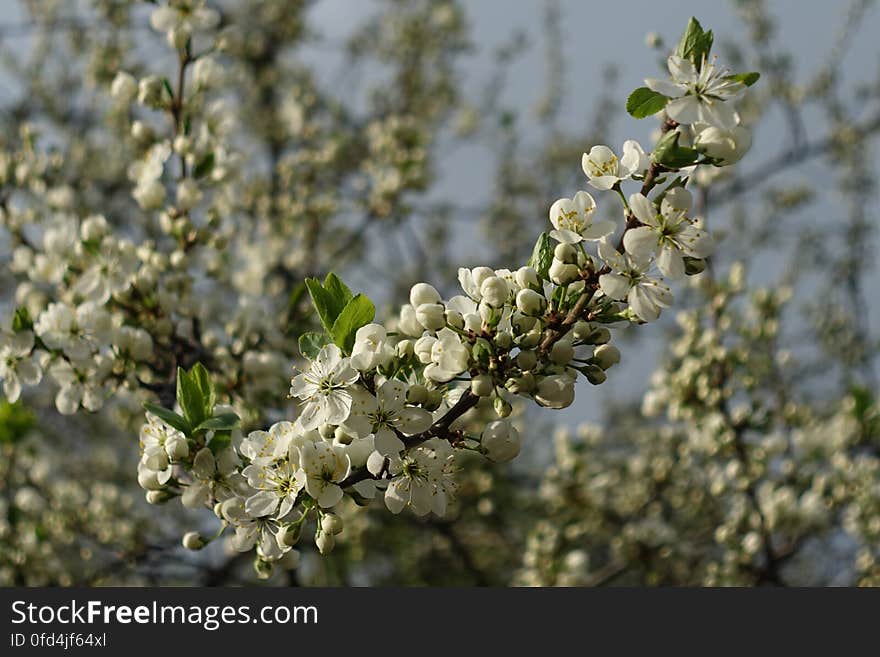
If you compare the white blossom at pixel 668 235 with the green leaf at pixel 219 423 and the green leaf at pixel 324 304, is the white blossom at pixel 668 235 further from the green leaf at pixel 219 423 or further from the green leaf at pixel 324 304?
the green leaf at pixel 219 423

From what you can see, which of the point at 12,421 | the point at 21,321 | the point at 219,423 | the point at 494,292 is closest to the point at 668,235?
the point at 494,292

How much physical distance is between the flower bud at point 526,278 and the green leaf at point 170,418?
0.79 m

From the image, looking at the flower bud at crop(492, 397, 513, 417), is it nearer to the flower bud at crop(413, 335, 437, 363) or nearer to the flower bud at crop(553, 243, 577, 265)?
the flower bud at crop(413, 335, 437, 363)

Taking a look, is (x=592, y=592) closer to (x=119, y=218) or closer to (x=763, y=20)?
(x=119, y=218)

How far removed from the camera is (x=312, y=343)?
5.09 ft

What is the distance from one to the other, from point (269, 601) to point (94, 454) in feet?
17.2

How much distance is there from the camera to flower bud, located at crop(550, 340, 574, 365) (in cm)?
140

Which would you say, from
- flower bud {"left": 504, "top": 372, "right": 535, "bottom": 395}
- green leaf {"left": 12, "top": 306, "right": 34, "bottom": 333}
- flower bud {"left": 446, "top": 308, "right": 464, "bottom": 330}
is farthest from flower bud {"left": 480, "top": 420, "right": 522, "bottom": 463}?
green leaf {"left": 12, "top": 306, "right": 34, "bottom": 333}

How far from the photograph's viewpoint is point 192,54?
2.72m

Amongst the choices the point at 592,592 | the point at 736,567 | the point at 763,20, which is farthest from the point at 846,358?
the point at 592,592

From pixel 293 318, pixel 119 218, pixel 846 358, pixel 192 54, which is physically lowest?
pixel 293 318

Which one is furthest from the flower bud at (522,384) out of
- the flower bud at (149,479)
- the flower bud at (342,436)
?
the flower bud at (149,479)

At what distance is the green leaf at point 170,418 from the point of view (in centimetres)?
161

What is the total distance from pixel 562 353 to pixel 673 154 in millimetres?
406
